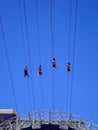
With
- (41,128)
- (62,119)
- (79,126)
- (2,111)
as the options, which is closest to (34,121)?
(41,128)

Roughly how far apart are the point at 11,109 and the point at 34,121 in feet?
34.7

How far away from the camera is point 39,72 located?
22.0m

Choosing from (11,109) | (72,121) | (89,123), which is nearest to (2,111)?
(11,109)

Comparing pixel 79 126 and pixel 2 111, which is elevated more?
pixel 79 126

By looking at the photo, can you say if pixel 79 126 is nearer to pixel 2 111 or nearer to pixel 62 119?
pixel 62 119

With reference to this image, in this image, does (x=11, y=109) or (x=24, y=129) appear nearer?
(x=24, y=129)

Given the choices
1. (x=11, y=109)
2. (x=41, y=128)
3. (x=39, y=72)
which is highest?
(x=39, y=72)

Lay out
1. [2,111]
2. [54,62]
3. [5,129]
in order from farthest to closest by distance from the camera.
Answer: [2,111] → [5,129] → [54,62]

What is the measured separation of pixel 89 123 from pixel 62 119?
2.84 metres

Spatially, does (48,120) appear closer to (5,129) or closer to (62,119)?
(62,119)

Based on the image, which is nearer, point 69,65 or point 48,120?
point 69,65

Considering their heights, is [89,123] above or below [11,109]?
above

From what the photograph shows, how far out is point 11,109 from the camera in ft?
113

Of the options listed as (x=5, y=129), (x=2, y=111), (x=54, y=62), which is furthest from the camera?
(x=2, y=111)
